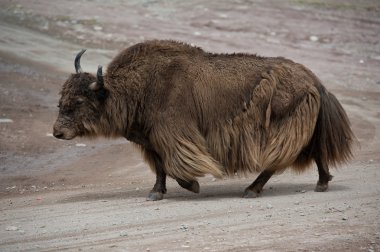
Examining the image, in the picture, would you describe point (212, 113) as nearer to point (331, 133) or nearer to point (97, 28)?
point (331, 133)

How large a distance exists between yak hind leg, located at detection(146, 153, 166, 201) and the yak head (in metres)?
0.87

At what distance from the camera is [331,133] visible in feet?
30.9

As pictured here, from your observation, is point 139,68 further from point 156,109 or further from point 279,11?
point 279,11

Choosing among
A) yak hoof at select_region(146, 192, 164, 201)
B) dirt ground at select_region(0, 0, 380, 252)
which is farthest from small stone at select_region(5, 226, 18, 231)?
yak hoof at select_region(146, 192, 164, 201)

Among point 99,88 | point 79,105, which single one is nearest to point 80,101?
point 79,105

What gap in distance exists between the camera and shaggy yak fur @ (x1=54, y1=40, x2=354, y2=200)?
935 centimetres

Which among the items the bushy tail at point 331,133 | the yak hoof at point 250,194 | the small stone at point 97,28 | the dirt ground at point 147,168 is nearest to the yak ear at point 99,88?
the dirt ground at point 147,168

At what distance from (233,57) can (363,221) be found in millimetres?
2966

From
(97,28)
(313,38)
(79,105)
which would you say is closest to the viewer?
(79,105)

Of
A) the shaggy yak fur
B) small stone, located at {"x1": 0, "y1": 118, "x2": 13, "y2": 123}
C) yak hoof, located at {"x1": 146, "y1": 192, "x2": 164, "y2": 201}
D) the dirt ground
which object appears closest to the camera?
the dirt ground

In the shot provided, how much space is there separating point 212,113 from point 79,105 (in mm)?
1638

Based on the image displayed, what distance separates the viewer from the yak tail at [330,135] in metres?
9.42

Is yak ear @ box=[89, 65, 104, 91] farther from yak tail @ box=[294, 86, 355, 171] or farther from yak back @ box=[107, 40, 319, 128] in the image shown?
yak tail @ box=[294, 86, 355, 171]

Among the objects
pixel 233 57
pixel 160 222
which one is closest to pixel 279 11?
pixel 233 57
